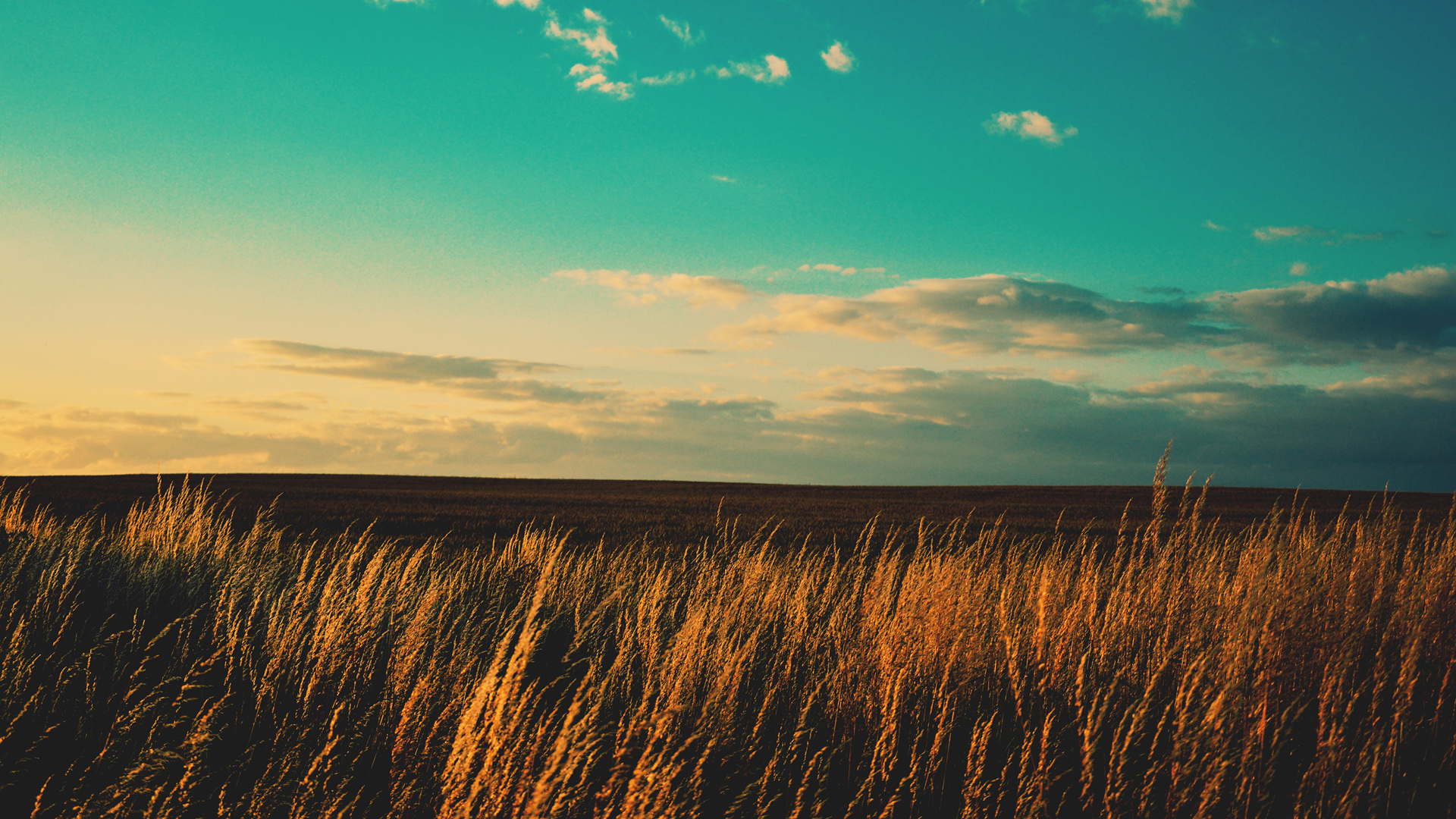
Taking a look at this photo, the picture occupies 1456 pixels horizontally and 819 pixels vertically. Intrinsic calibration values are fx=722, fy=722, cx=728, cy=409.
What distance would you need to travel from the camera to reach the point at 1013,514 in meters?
34.1

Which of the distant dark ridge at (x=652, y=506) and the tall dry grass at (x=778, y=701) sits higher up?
the tall dry grass at (x=778, y=701)

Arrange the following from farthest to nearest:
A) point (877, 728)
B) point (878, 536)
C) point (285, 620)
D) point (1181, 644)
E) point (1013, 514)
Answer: point (1013, 514) → point (878, 536) → point (285, 620) → point (1181, 644) → point (877, 728)

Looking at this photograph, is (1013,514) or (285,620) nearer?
(285,620)

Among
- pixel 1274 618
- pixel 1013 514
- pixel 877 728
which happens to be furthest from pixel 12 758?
pixel 1013 514

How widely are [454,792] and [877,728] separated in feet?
8.65

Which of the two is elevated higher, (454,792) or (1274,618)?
(1274,618)

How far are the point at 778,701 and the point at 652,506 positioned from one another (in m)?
31.6

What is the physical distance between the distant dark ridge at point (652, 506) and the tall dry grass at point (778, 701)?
4.61 metres

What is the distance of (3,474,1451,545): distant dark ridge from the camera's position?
23.1m

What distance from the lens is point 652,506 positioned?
36.2 meters

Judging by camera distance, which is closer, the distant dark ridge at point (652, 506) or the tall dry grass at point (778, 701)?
the tall dry grass at point (778, 701)

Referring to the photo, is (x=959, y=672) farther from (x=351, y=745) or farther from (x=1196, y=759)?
(x=351, y=745)

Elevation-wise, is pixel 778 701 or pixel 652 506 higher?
pixel 778 701

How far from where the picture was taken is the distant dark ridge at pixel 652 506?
75.8 feet
